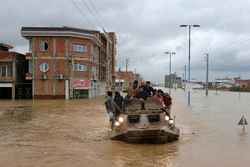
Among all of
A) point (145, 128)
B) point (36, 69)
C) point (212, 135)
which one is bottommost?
point (212, 135)

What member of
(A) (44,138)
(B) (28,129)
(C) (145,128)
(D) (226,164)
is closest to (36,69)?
(B) (28,129)

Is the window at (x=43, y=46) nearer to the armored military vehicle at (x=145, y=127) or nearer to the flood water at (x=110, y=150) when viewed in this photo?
the flood water at (x=110, y=150)

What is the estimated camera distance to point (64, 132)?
12.3m

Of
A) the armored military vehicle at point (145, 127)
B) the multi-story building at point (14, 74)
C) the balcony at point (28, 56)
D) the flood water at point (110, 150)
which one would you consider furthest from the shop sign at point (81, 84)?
the armored military vehicle at point (145, 127)

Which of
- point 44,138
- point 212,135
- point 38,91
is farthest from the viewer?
point 38,91

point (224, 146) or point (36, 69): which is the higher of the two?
point (36, 69)

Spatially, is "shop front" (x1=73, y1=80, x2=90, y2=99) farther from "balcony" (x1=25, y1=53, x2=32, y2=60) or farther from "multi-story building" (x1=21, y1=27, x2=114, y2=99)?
"balcony" (x1=25, y1=53, x2=32, y2=60)

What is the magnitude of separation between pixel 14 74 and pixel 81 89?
9.69 metres

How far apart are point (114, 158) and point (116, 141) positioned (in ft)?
6.24

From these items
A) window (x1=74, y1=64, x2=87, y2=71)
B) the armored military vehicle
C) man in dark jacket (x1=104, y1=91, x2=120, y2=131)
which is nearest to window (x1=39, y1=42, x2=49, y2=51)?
window (x1=74, y1=64, x2=87, y2=71)

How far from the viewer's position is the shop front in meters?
38.3

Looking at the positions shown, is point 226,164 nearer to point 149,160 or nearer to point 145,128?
point 149,160

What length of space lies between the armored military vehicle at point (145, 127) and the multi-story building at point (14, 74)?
1258 inches

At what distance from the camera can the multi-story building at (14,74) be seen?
37.9 m
